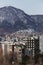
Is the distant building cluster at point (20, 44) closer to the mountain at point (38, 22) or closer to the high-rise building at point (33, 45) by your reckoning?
the high-rise building at point (33, 45)

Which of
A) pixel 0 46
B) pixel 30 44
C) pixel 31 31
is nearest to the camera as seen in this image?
pixel 0 46

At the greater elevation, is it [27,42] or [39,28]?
[39,28]

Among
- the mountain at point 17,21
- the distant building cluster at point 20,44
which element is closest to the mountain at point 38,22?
the mountain at point 17,21

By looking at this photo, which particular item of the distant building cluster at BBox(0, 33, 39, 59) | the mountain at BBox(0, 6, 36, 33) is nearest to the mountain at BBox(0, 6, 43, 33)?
the mountain at BBox(0, 6, 36, 33)

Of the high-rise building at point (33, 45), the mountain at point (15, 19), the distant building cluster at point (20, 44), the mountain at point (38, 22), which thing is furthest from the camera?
the mountain at point (15, 19)

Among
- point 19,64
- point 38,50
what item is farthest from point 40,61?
point 38,50

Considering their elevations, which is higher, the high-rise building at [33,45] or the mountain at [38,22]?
the mountain at [38,22]

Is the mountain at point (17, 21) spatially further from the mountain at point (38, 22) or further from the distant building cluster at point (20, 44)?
the distant building cluster at point (20, 44)

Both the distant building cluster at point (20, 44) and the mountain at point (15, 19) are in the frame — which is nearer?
the distant building cluster at point (20, 44)

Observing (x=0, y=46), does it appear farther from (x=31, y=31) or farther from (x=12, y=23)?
(x=31, y=31)

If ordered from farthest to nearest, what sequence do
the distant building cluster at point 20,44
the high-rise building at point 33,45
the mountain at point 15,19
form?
the mountain at point 15,19
the high-rise building at point 33,45
the distant building cluster at point 20,44
